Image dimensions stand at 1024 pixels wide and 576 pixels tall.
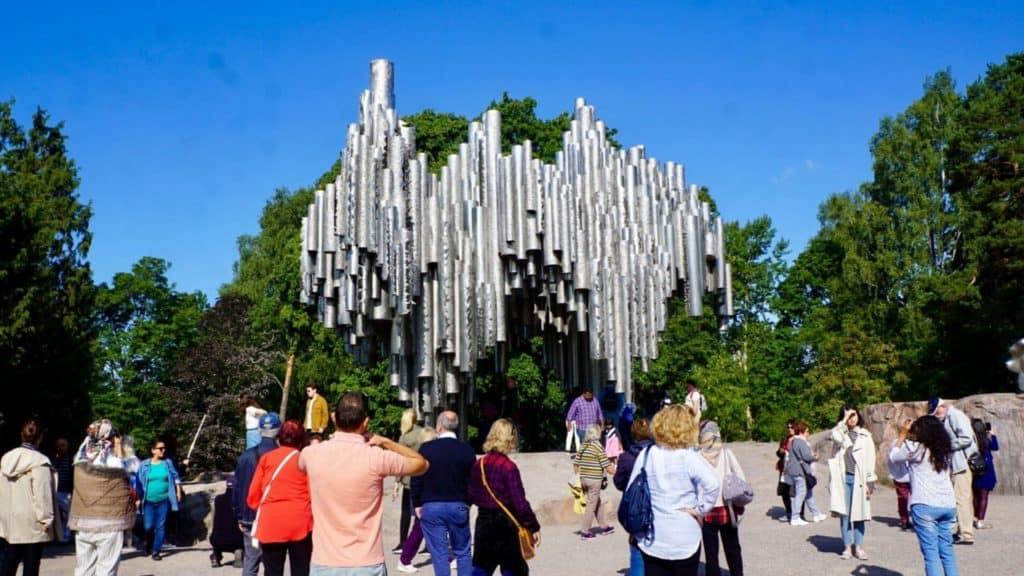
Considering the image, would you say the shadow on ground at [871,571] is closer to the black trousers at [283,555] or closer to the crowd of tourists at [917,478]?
the crowd of tourists at [917,478]

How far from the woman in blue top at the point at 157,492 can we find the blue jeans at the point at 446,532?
21.2 feet

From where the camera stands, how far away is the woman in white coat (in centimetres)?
970

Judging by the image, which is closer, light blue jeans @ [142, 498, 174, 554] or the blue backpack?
the blue backpack

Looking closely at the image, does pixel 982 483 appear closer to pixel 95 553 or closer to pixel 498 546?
pixel 498 546

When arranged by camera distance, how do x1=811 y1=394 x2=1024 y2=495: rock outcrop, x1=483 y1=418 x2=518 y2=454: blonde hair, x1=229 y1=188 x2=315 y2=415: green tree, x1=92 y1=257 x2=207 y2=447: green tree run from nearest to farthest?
x1=483 y1=418 x2=518 y2=454: blonde hair < x1=811 y1=394 x2=1024 y2=495: rock outcrop < x1=229 y1=188 x2=315 y2=415: green tree < x1=92 y1=257 x2=207 y2=447: green tree

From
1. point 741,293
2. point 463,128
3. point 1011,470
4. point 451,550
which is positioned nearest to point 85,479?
point 451,550

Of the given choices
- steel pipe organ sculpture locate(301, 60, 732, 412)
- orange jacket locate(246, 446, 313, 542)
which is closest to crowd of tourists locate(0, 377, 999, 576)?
orange jacket locate(246, 446, 313, 542)

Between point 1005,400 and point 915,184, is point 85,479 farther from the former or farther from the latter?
point 915,184

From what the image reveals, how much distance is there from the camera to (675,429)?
561 centimetres

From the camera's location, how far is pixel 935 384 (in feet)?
104

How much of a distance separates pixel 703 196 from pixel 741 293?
10.8 meters

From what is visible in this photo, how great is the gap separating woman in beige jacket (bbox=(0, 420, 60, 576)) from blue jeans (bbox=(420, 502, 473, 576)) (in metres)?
3.19

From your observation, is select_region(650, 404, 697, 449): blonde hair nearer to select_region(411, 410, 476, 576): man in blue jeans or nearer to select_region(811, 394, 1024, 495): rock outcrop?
select_region(411, 410, 476, 576): man in blue jeans

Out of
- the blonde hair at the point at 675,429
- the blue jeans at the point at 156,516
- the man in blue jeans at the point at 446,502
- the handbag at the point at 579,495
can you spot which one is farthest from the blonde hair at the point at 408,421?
the blonde hair at the point at 675,429
